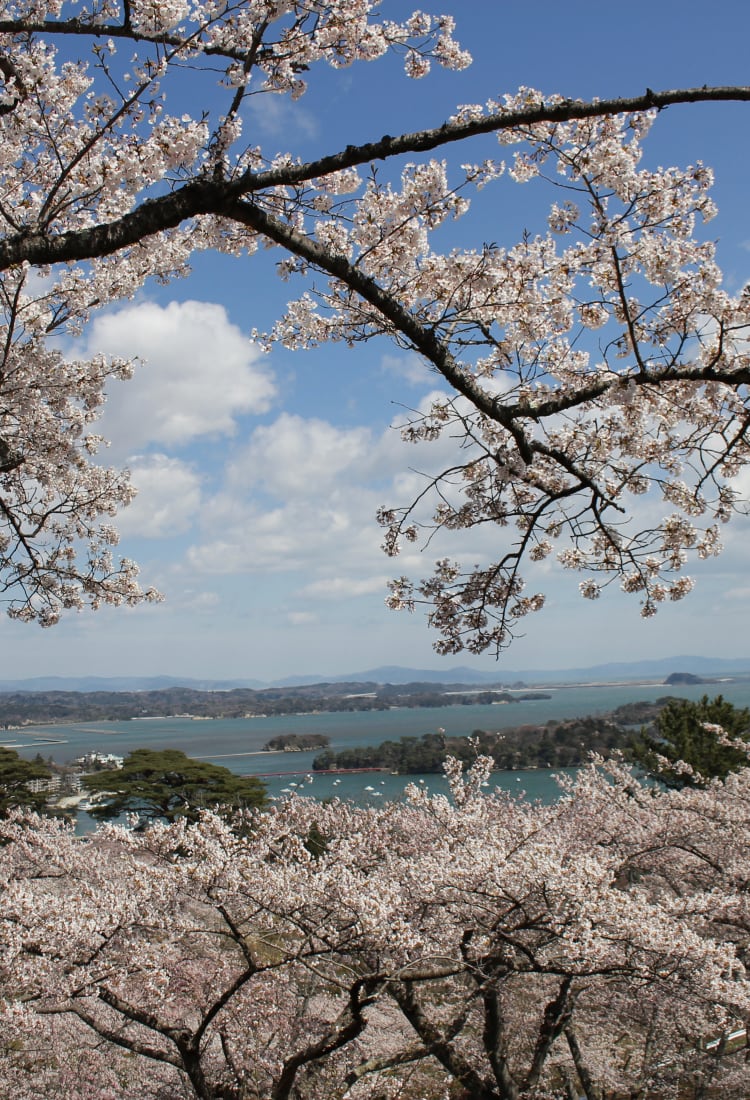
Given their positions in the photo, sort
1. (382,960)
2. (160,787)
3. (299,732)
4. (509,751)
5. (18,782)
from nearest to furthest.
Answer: (382,960)
(18,782)
(160,787)
(509,751)
(299,732)

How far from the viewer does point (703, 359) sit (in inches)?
105

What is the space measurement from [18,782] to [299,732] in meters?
72.1

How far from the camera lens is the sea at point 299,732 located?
37.0m

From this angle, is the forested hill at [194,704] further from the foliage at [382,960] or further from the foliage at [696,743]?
the foliage at [382,960]

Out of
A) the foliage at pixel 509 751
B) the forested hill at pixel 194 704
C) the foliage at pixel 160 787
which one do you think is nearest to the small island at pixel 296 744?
the foliage at pixel 509 751

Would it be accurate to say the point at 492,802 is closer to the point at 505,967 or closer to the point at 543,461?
the point at 505,967

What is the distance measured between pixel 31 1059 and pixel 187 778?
12296 millimetres

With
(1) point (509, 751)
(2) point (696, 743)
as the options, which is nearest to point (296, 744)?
(1) point (509, 751)

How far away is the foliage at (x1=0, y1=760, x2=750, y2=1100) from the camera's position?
15.9 feet

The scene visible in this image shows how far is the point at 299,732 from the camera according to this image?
90.2 metres

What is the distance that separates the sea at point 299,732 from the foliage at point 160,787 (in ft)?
6.81

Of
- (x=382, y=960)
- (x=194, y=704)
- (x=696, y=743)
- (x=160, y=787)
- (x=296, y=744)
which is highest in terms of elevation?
(x=382, y=960)

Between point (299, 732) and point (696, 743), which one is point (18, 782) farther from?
point (299, 732)

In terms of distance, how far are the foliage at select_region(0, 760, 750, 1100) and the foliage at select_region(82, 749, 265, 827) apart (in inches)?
461
